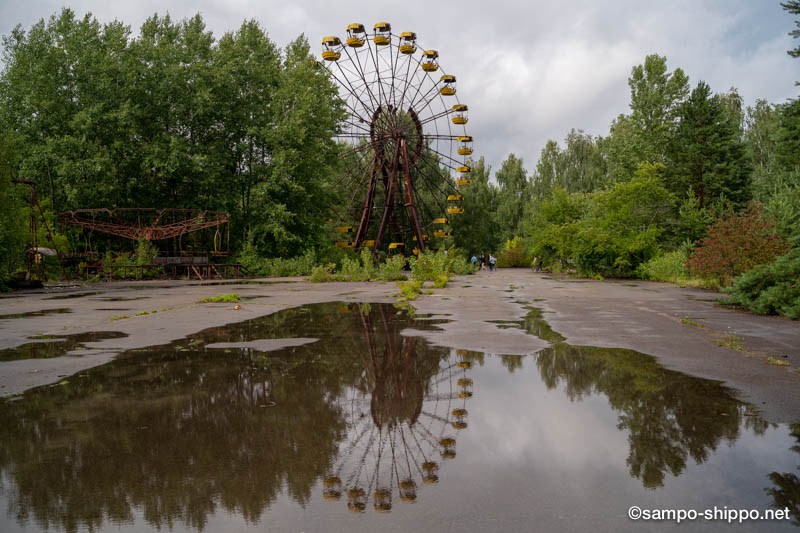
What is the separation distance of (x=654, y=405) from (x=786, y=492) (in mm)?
2013

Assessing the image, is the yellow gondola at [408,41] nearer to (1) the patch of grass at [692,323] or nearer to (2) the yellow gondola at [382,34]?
(2) the yellow gondola at [382,34]

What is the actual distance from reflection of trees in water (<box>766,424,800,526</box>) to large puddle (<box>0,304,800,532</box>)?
2 cm

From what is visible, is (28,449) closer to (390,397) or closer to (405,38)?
(390,397)

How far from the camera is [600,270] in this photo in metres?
34.3

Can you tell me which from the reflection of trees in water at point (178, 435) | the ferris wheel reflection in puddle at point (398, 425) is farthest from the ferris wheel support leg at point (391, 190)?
the reflection of trees in water at point (178, 435)

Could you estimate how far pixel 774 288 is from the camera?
42.4 ft

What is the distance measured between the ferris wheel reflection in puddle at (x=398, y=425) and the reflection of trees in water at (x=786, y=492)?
202 cm

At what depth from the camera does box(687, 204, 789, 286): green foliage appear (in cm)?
1948

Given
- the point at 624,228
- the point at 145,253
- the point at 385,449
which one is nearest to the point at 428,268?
the point at 624,228

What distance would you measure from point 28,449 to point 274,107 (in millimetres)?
41559

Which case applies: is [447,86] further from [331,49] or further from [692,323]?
[692,323]

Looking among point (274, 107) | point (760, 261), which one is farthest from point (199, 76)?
point (760, 261)

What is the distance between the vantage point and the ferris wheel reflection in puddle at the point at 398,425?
3.79 metres

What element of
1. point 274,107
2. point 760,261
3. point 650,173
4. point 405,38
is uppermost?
point 405,38
